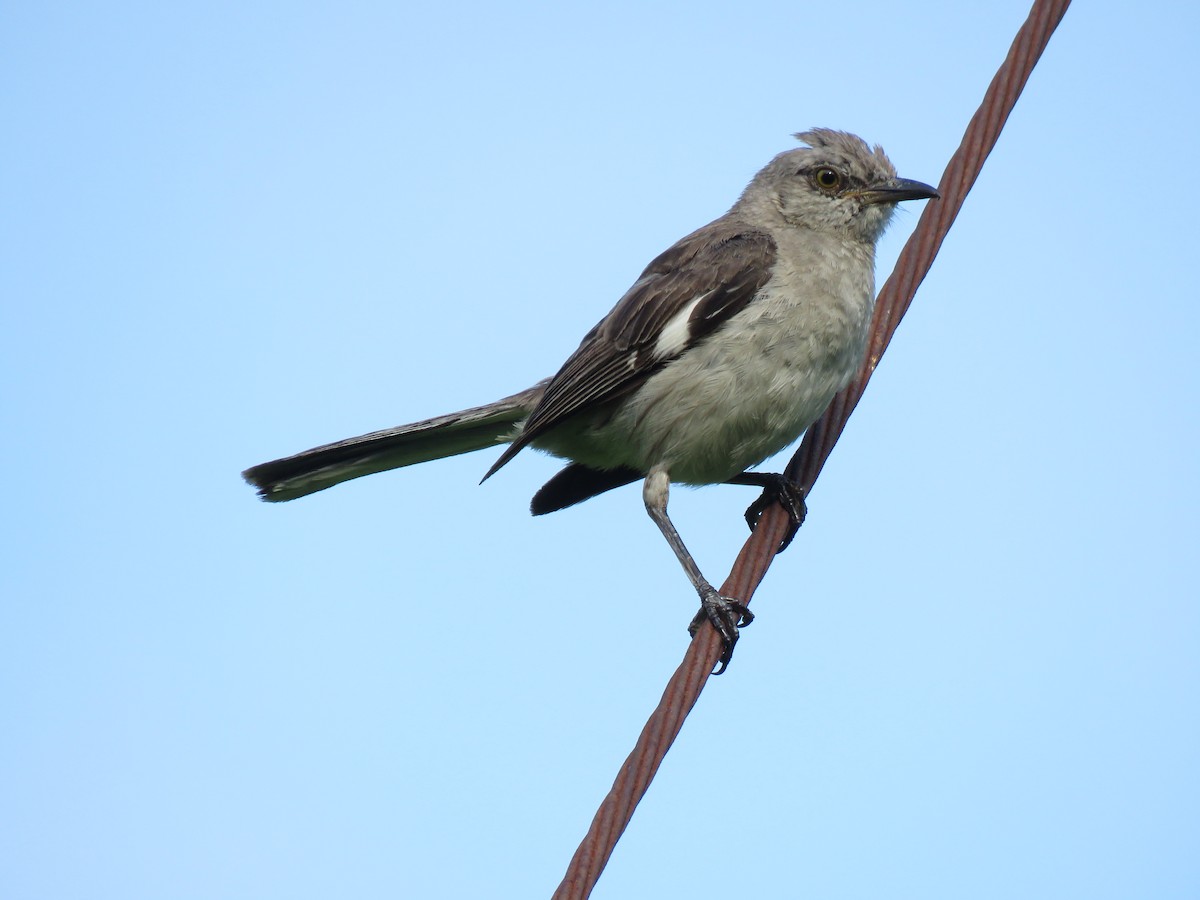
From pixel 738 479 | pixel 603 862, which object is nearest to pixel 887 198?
pixel 738 479

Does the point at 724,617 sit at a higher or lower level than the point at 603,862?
higher

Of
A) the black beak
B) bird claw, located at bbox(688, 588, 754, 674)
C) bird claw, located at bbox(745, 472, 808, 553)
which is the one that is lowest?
bird claw, located at bbox(688, 588, 754, 674)

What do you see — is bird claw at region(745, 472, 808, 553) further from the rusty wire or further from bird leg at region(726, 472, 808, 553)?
the rusty wire

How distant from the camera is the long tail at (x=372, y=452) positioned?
613 centimetres

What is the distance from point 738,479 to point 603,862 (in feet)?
10.0

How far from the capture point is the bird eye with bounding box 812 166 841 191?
19.3 ft

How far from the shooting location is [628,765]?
311 cm

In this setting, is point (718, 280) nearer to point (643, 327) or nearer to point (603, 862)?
point (643, 327)

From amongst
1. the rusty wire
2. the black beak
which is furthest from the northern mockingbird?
the rusty wire

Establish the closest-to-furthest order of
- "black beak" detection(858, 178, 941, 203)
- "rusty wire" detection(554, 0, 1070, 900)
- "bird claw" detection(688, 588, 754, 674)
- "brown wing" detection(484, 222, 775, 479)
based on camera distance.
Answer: "rusty wire" detection(554, 0, 1070, 900), "bird claw" detection(688, 588, 754, 674), "brown wing" detection(484, 222, 775, 479), "black beak" detection(858, 178, 941, 203)

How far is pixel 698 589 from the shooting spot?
4.96m

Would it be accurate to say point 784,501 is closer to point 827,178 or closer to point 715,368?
point 715,368

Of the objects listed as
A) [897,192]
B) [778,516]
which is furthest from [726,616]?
[897,192]

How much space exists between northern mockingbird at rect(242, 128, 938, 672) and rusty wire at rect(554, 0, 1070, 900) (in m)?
0.90
